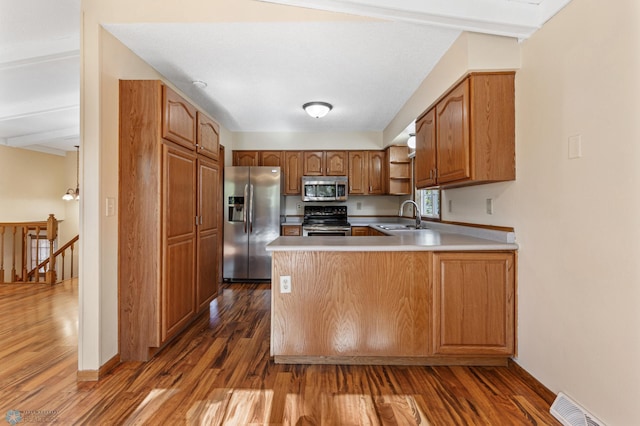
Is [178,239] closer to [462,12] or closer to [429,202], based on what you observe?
[462,12]

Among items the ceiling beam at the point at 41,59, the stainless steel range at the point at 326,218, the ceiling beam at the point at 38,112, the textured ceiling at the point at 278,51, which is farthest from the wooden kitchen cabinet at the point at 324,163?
the ceiling beam at the point at 38,112

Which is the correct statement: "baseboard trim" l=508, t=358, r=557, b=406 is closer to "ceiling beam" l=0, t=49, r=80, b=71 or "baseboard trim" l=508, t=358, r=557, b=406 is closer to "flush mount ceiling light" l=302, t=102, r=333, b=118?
"flush mount ceiling light" l=302, t=102, r=333, b=118

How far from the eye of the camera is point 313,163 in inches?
196

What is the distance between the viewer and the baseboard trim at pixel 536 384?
1.79 meters

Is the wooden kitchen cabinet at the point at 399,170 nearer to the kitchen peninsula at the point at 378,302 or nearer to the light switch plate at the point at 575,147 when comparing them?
the kitchen peninsula at the point at 378,302

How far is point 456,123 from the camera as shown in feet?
7.33

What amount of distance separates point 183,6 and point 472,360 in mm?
3181

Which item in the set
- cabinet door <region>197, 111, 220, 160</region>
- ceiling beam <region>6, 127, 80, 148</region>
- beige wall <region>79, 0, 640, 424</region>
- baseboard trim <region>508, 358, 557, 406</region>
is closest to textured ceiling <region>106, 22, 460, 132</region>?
beige wall <region>79, 0, 640, 424</region>

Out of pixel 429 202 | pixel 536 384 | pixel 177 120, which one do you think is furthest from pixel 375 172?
pixel 536 384

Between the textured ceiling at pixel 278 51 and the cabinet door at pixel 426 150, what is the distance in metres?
0.46

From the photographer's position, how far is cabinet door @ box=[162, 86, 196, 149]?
2.28 metres

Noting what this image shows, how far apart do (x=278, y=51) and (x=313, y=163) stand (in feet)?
8.51

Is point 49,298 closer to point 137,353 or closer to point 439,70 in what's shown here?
point 137,353

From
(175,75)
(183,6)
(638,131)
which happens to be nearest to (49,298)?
(175,75)
